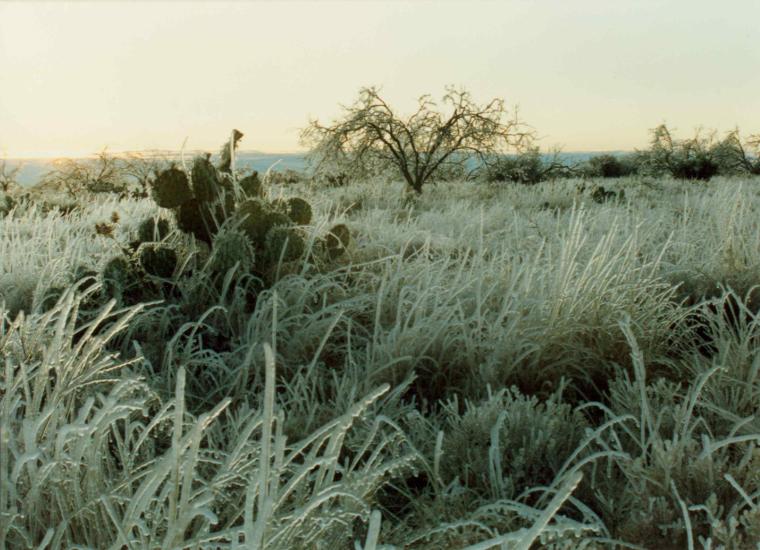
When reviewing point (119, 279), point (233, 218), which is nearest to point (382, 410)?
point (119, 279)

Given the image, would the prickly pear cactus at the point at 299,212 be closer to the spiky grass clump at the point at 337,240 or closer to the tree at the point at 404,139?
the spiky grass clump at the point at 337,240

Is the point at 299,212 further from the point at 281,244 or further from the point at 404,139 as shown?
the point at 404,139

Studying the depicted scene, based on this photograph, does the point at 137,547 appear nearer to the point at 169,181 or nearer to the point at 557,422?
the point at 557,422

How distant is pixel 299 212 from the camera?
385 centimetres

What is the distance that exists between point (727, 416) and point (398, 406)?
0.97 m

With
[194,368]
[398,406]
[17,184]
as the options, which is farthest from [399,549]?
[17,184]

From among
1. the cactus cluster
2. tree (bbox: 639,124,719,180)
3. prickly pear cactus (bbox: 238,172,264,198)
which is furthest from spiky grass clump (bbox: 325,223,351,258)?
tree (bbox: 639,124,719,180)

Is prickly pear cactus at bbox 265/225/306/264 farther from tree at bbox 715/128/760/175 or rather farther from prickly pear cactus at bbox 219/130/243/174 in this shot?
tree at bbox 715/128/760/175

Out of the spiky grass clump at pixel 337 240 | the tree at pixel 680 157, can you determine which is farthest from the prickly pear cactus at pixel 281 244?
the tree at pixel 680 157

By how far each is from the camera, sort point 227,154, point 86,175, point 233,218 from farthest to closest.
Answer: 1. point 86,175
2. point 227,154
3. point 233,218

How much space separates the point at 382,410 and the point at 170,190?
6.12 ft

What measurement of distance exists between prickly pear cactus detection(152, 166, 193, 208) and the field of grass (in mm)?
214

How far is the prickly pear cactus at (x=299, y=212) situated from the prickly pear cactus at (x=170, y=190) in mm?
496

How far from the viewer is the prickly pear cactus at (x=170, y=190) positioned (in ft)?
12.0
